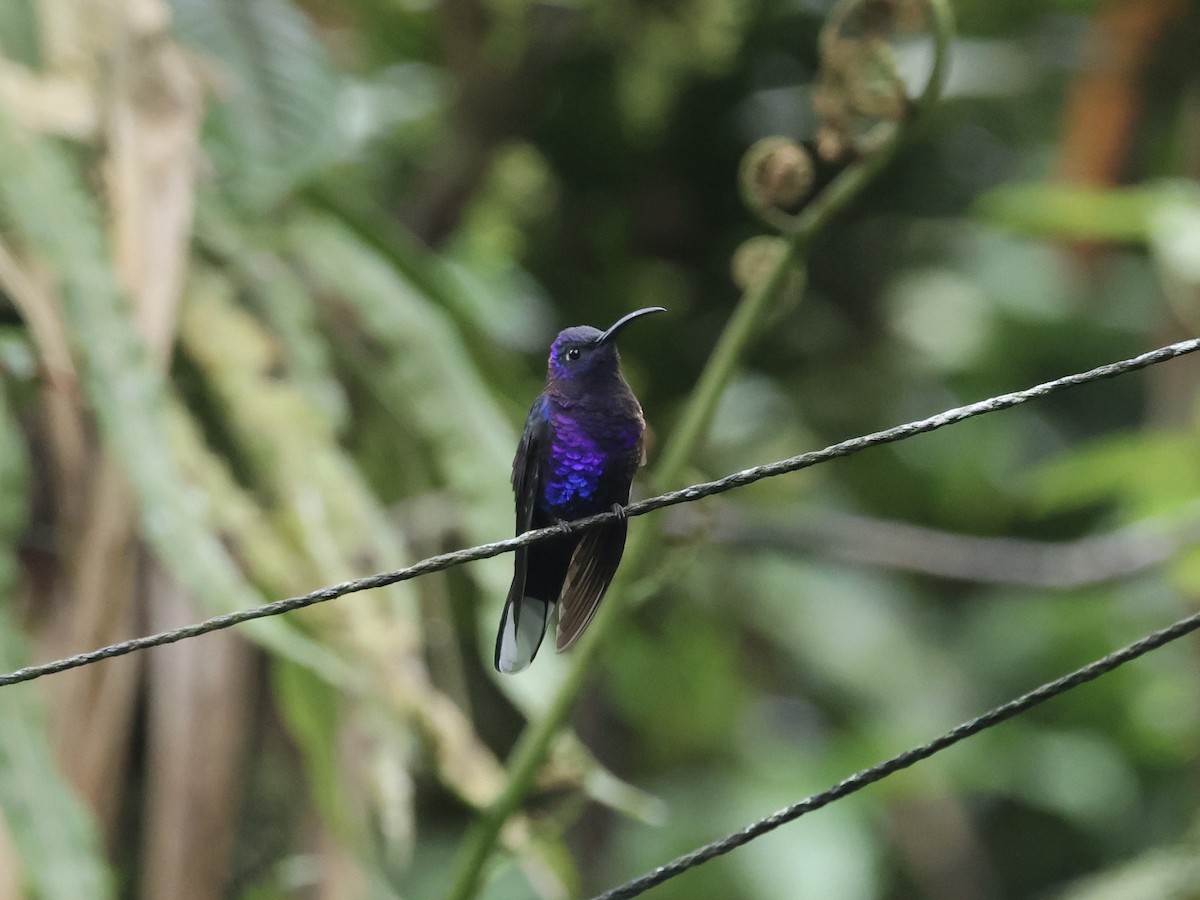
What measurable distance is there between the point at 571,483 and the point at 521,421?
3.63 ft

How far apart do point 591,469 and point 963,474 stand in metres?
3.89

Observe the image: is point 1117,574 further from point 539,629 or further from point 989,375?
point 539,629

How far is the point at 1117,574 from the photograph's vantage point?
435cm

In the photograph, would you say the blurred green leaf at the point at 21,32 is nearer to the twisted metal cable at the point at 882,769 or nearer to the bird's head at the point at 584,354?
the bird's head at the point at 584,354

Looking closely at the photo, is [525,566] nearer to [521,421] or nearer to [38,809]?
[38,809]

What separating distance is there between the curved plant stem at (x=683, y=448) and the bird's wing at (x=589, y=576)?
2.6 inches

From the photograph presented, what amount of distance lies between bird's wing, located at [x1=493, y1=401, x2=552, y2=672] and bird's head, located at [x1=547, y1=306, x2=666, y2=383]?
0.14 metres

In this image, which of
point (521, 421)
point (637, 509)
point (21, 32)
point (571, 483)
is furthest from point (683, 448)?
point (21, 32)

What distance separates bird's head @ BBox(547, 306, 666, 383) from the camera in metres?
1.75

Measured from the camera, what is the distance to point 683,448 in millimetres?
1899

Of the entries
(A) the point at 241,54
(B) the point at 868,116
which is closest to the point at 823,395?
(A) the point at 241,54

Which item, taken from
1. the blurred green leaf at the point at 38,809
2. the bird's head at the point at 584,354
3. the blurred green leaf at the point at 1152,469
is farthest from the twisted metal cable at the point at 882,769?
the blurred green leaf at the point at 1152,469

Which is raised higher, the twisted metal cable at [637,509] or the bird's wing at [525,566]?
the bird's wing at [525,566]

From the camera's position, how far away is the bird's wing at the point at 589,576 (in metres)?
1.74
